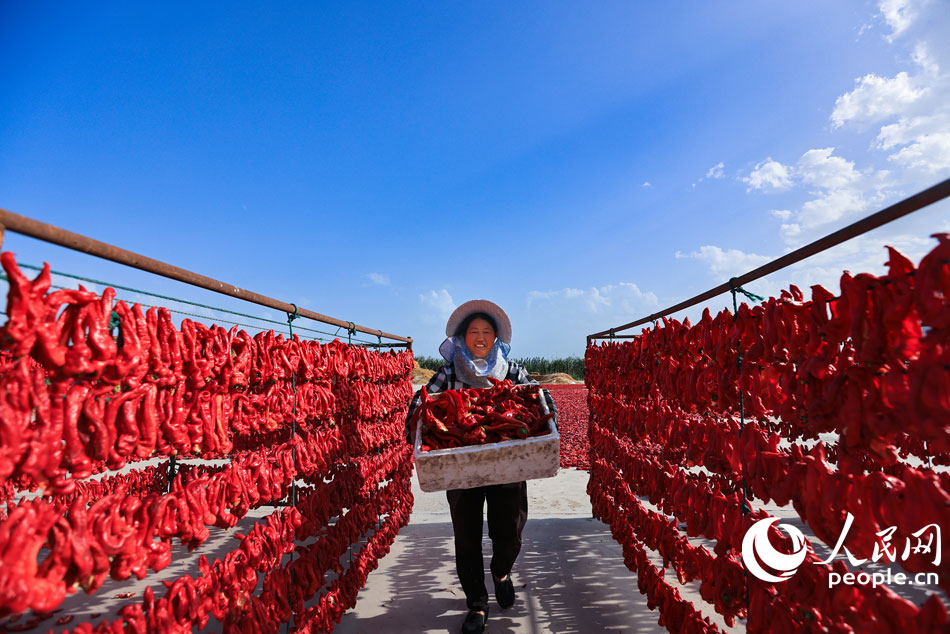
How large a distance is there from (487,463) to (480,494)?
3.37 feet

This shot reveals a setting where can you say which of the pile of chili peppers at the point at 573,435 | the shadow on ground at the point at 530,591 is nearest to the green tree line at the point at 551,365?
the pile of chili peppers at the point at 573,435

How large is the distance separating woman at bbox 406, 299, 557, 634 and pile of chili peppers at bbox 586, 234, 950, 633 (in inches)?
45.6

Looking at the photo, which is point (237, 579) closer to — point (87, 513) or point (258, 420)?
point (258, 420)

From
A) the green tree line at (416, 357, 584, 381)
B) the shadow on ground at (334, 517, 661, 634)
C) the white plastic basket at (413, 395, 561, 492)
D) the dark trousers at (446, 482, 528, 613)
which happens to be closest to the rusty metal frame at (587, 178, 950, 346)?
the white plastic basket at (413, 395, 561, 492)

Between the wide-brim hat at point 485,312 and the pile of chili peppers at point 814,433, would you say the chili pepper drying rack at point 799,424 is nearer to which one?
the pile of chili peppers at point 814,433

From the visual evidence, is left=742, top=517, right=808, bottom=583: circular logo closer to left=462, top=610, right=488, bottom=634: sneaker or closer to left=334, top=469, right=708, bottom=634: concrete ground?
left=334, top=469, right=708, bottom=634: concrete ground

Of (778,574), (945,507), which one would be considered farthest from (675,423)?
(945,507)

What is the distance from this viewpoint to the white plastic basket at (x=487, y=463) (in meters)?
2.84

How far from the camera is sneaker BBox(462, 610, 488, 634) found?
3645mm

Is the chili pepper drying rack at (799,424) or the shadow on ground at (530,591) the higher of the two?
the chili pepper drying rack at (799,424)

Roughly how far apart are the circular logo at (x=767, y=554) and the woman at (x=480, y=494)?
147 centimetres

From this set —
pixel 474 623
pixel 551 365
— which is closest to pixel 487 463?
pixel 474 623

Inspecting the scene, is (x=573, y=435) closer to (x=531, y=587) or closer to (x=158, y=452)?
(x=531, y=587)

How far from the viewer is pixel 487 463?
290 centimetres
